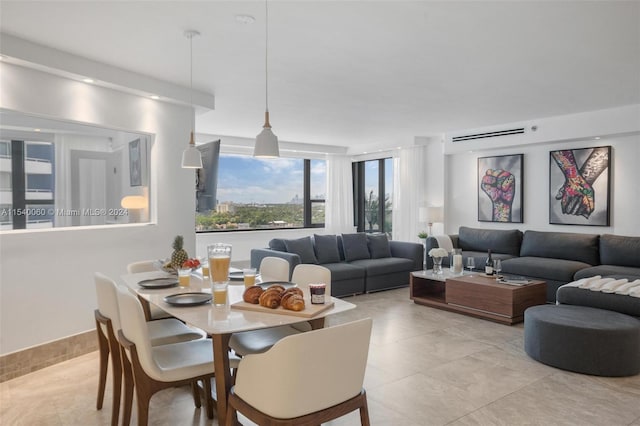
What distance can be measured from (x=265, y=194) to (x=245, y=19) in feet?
20.9

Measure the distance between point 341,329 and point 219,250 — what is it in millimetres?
960

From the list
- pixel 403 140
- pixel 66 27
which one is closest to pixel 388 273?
pixel 403 140

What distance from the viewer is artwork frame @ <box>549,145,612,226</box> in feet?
19.7

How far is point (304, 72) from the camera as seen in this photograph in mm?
4141

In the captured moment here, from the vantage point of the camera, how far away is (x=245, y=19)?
2.94m

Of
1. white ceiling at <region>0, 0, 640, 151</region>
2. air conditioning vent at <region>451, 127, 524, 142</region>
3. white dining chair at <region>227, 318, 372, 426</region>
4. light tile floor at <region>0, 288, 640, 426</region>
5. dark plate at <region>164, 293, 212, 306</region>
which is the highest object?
white ceiling at <region>0, 0, 640, 151</region>

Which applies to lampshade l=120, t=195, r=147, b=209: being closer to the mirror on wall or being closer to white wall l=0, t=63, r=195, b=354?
the mirror on wall

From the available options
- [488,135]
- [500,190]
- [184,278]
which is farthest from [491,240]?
[184,278]

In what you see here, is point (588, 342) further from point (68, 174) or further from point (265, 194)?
point (265, 194)

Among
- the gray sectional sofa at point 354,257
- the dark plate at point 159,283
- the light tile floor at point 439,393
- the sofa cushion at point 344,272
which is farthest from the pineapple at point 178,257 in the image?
the sofa cushion at point 344,272

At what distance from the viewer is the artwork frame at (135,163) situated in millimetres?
4367

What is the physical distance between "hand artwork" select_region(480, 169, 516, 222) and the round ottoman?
11.8ft

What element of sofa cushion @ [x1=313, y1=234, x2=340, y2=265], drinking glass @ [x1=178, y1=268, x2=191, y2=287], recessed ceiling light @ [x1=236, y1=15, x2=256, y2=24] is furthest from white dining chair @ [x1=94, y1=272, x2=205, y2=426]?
sofa cushion @ [x1=313, y1=234, x2=340, y2=265]

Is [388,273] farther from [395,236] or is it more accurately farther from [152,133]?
[152,133]
